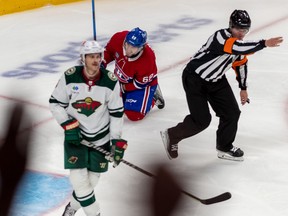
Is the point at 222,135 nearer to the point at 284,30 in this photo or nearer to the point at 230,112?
the point at 230,112

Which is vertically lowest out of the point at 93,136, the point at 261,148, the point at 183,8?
the point at 183,8

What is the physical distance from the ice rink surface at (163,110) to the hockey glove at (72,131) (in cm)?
26

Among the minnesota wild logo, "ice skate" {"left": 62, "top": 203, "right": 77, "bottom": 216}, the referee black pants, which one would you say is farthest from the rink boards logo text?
the minnesota wild logo

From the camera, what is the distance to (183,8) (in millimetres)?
6691

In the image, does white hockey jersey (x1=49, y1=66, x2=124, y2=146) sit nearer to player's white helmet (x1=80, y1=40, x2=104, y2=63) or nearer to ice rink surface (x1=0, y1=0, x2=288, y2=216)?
player's white helmet (x1=80, y1=40, x2=104, y2=63)

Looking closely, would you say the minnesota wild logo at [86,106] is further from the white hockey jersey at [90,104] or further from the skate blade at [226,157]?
the skate blade at [226,157]

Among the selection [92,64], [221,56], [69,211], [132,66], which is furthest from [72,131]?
[132,66]

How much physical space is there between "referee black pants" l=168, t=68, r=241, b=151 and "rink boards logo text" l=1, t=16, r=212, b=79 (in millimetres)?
1945

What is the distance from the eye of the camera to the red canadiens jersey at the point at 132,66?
3309 millimetres

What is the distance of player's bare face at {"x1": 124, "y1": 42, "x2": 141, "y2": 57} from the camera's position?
3129 millimetres

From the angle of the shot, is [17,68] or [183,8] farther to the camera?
[183,8]

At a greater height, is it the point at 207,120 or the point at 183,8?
the point at 207,120

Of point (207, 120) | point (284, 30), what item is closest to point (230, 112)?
point (207, 120)

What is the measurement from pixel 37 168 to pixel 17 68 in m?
2.01
